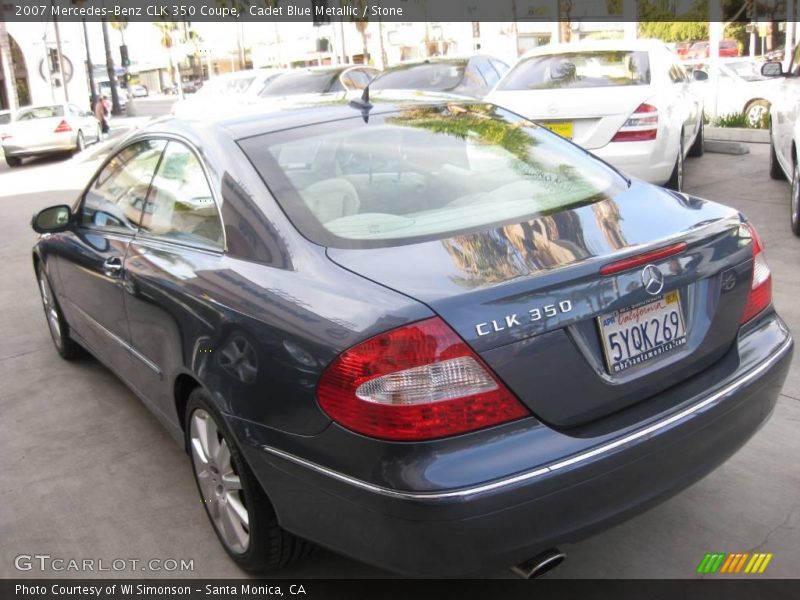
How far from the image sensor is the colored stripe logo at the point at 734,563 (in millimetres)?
2947

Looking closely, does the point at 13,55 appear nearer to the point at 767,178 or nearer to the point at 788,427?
the point at 767,178

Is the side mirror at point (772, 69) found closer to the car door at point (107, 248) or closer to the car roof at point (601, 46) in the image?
the car roof at point (601, 46)

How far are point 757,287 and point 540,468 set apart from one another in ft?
3.84

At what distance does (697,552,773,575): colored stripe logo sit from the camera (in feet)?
9.67

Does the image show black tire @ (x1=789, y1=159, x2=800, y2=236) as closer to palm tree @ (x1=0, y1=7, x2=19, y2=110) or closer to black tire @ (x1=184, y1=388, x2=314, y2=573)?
black tire @ (x1=184, y1=388, x2=314, y2=573)

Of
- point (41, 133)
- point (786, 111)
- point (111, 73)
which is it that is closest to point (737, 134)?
point (786, 111)

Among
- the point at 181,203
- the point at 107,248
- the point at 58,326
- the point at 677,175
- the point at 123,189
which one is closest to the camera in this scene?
the point at 181,203

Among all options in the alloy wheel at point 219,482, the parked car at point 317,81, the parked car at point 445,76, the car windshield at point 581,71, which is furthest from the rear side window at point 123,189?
the parked car at point 317,81

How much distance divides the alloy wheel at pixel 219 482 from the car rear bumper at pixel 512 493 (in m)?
0.32

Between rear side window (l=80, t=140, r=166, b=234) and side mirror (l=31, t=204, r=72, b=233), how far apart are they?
0.08 m

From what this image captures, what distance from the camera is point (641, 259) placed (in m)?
2.56

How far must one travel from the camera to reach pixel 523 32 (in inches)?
2452

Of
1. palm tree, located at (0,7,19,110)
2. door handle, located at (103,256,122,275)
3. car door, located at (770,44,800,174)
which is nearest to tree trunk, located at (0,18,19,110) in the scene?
palm tree, located at (0,7,19,110)

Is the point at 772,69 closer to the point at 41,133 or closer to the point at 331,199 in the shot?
the point at 331,199
